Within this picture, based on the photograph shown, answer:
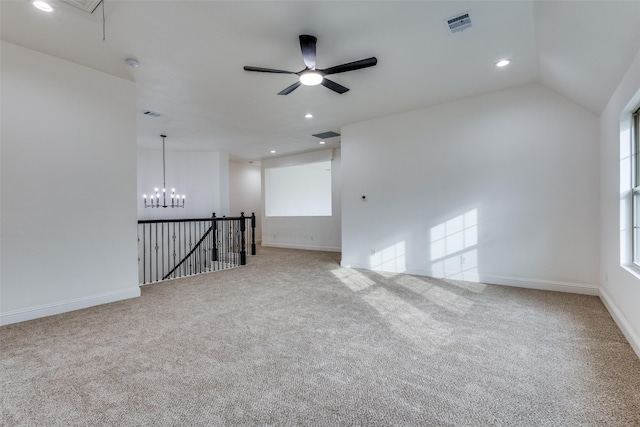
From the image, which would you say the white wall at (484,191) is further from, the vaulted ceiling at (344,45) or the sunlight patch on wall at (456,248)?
the vaulted ceiling at (344,45)

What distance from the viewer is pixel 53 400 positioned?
1759mm

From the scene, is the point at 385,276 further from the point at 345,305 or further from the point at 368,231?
the point at 345,305

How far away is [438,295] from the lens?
12.7ft

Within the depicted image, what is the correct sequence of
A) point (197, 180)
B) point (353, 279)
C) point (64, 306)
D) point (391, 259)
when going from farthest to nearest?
point (197, 180) < point (391, 259) < point (353, 279) < point (64, 306)

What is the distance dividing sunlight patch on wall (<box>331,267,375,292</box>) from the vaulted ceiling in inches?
116

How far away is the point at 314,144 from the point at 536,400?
22.3 ft

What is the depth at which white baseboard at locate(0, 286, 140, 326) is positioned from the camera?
120 inches

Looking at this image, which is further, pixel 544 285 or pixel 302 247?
pixel 302 247

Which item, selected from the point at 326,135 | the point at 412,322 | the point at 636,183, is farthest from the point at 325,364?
the point at 326,135

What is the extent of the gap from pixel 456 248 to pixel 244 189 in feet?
26.3

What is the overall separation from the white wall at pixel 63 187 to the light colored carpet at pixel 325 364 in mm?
392

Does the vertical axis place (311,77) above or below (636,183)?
above

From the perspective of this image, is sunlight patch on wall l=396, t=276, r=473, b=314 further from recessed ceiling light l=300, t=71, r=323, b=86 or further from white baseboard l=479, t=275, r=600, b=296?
recessed ceiling light l=300, t=71, r=323, b=86

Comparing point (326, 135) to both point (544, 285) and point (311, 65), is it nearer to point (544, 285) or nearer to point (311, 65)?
point (311, 65)
